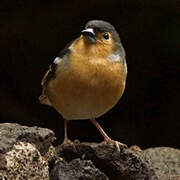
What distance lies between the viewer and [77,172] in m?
2.75

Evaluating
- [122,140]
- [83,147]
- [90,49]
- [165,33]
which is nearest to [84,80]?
[90,49]

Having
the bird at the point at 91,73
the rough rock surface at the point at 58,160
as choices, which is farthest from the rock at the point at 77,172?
the bird at the point at 91,73

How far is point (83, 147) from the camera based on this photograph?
3.12m

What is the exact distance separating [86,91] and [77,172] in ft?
2.41

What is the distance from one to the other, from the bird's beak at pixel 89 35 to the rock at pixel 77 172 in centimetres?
96

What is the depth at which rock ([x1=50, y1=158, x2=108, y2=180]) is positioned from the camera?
272 cm

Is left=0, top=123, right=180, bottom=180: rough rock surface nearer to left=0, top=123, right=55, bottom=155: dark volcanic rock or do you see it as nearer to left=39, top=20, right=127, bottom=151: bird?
left=0, top=123, right=55, bottom=155: dark volcanic rock

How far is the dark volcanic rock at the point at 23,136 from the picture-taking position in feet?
8.37

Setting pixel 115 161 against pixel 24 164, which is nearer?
pixel 24 164

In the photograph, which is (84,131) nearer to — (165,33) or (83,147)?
(165,33)

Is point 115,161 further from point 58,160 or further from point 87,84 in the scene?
point 87,84

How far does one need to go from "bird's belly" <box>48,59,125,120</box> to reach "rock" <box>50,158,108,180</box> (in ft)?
2.12

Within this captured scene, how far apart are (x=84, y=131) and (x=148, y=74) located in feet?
3.91

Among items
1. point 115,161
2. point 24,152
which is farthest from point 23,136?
point 115,161
